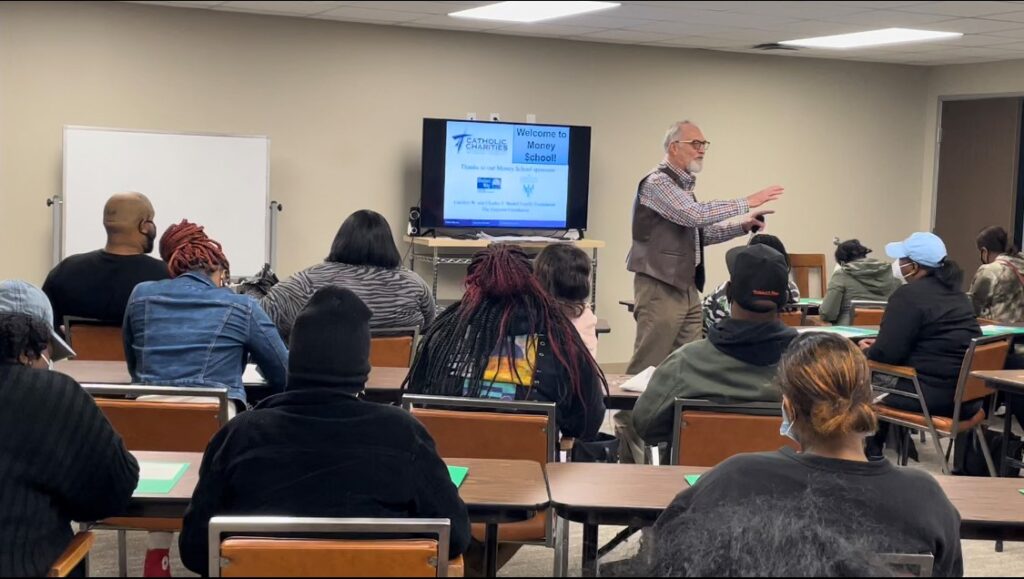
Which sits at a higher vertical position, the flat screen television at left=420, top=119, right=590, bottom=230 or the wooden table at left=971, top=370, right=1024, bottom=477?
the flat screen television at left=420, top=119, right=590, bottom=230

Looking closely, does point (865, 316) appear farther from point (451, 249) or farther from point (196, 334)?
point (196, 334)

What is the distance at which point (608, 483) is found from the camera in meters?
2.62

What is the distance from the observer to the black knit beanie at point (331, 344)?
2109 millimetres

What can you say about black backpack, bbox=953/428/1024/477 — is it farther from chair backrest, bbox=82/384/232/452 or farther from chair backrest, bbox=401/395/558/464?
chair backrest, bbox=82/384/232/452

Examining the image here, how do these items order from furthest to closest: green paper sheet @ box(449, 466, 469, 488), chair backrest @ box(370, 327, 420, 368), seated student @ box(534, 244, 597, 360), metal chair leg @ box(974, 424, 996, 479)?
metal chair leg @ box(974, 424, 996, 479)
chair backrest @ box(370, 327, 420, 368)
seated student @ box(534, 244, 597, 360)
green paper sheet @ box(449, 466, 469, 488)

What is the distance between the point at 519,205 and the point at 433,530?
6.39 metres

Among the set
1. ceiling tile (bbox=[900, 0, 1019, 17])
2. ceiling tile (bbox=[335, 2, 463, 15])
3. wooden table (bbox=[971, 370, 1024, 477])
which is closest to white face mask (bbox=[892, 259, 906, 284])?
wooden table (bbox=[971, 370, 1024, 477])

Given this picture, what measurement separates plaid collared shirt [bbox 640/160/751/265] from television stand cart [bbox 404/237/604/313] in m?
2.44

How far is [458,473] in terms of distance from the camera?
2588mm

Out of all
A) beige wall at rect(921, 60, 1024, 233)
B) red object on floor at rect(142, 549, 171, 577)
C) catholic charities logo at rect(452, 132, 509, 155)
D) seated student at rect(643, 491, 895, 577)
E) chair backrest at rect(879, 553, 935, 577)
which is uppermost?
beige wall at rect(921, 60, 1024, 233)

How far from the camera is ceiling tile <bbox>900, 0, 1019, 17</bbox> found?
6086 millimetres

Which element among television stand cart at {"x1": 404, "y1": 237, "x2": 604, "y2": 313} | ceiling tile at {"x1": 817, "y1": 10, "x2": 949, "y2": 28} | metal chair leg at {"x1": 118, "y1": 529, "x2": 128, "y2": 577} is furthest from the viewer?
television stand cart at {"x1": 404, "y1": 237, "x2": 604, "y2": 313}

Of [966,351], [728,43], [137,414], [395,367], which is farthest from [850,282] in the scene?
[137,414]

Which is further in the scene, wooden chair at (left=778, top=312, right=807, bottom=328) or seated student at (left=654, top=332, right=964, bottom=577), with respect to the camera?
wooden chair at (left=778, top=312, right=807, bottom=328)
